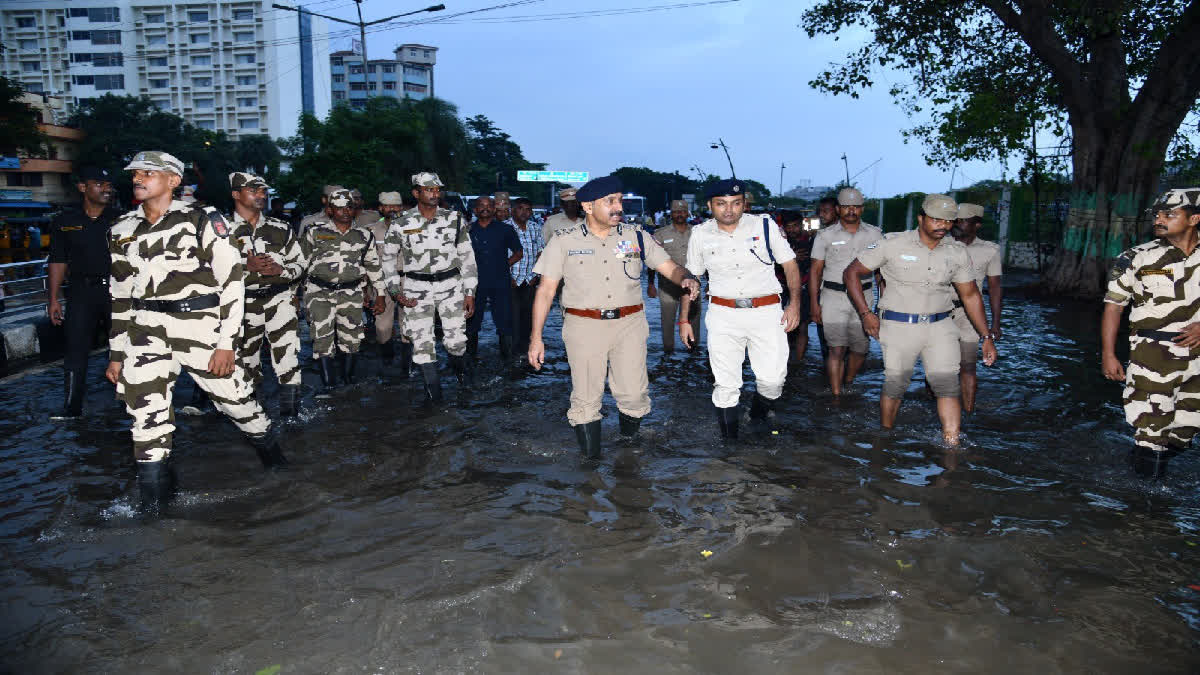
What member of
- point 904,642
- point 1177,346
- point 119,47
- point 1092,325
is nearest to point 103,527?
point 904,642

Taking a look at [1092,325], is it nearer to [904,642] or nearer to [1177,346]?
[1177,346]

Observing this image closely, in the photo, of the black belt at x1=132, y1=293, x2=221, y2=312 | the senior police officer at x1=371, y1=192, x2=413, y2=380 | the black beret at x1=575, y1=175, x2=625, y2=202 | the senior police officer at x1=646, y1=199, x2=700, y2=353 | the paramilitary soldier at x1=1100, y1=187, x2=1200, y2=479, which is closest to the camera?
the black belt at x1=132, y1=293, x2=221, y2=312

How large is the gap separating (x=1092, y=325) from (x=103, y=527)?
13383 mm

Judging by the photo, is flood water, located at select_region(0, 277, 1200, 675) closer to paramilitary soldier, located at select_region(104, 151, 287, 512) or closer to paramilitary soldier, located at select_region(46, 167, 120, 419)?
paramilitary soldier, located at select_region(104, 151, 287, 512)

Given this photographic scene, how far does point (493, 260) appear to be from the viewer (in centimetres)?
960

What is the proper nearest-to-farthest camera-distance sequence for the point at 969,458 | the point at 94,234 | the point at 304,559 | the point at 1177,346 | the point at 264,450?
1. the point at 304,559
2. the point at 1177,346
3. the point at 264,450
4. the point at 969,458
5. the point at 94,234

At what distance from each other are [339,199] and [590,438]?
13.0ft

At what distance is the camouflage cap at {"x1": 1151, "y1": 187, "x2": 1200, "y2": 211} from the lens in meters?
4.81

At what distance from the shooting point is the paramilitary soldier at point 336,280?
8.05 m

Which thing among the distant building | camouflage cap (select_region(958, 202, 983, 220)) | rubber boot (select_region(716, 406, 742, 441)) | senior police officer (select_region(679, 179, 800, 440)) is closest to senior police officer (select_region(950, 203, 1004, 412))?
camouflage cap (select_region(958, 202, 983, 220))

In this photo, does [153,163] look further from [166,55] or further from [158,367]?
[166,55]

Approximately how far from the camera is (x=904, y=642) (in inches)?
130

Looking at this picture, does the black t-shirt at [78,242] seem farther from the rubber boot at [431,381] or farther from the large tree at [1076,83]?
the large tree at [1076,83]

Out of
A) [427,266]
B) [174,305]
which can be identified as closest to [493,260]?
[427,266]
